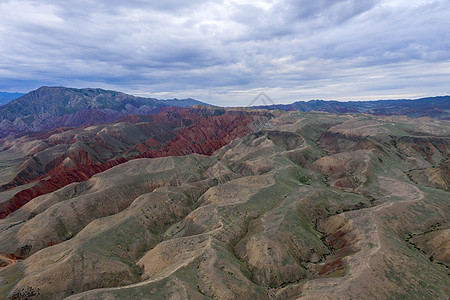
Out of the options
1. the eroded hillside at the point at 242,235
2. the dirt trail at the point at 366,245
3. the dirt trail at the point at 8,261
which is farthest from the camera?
the dirt trail at the point at 8,261

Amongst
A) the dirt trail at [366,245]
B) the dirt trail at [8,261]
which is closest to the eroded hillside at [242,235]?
the dirt trail at [366,245]

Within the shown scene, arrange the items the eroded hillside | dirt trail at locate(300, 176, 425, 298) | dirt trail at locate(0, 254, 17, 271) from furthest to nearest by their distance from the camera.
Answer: dirt trail at locate(0, 254, 17, 271), the eroded hillside, dirt trail at locate(300, 176, 425, 298)

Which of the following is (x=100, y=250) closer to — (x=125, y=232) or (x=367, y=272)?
(x=125, y=232)

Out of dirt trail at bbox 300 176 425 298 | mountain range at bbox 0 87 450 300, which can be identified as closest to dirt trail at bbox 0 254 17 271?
mountain range at bbox 0 87 450 300

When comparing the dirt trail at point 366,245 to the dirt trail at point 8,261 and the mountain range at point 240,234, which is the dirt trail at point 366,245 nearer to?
the mountain range at point 240,234

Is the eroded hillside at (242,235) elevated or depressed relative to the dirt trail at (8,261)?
elevated

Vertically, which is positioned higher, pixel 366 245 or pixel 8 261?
pixel 366 245

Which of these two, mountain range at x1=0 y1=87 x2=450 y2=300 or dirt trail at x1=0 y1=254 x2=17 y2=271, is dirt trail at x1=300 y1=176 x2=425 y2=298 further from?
dirt trail at x1=0 y1=254 x2=17 y2=271

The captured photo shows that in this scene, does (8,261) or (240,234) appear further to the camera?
(8,261)

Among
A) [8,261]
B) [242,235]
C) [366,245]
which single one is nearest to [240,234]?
[242,235]

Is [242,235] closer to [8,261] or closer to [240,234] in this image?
[240,234]

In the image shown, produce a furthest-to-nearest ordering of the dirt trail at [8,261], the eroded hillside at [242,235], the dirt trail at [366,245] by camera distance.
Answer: the dirt trail at [8,261], the eroded hillside at [242,235], the dirt trail at [366,245]

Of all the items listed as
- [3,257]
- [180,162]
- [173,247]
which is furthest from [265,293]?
[180,162]
